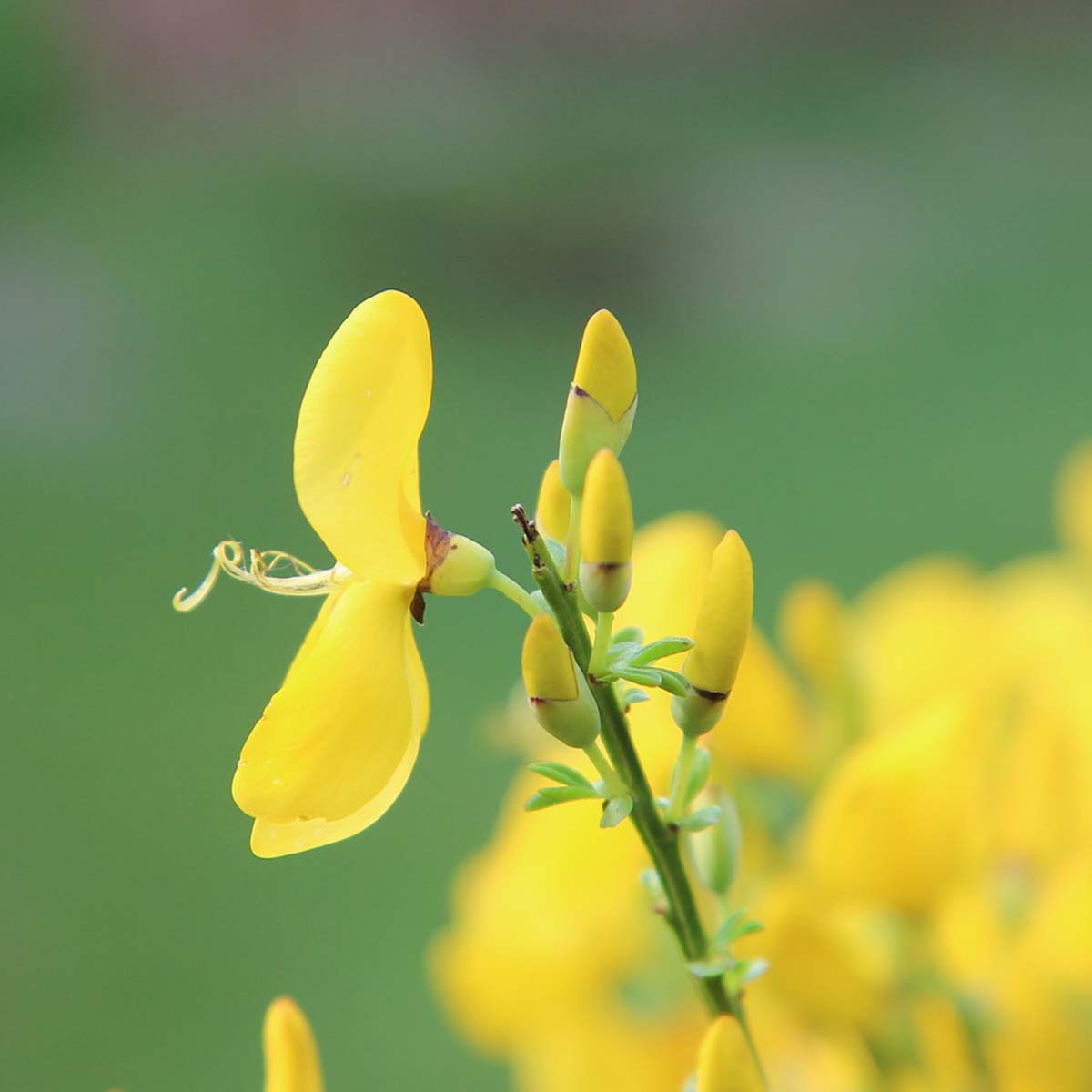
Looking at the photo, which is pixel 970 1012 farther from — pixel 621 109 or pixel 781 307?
pixel 621 109

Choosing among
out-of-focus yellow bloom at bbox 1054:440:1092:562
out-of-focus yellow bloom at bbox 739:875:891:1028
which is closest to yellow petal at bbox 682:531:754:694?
out-of-focus yellow bloom at bbox 739:875:891:1028

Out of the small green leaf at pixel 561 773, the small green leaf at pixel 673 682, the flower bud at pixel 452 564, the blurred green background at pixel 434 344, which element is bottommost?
the small green leaf at pixel 561 773

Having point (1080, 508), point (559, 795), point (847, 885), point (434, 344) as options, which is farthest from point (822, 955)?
point (434, 344)

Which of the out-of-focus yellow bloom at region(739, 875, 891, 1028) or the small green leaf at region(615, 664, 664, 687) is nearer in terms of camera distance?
the small green leaf at region(615, 664, 664, 687)

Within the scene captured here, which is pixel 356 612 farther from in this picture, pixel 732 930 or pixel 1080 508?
pixel 1080 508

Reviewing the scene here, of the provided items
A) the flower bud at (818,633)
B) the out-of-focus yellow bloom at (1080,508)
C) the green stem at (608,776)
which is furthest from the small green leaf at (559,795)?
the out-of-focus yellow bloom at (1080,508)

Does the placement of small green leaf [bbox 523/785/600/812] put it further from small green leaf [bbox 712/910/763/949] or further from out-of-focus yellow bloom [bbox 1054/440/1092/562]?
out-of-focus yellow bloom [bbox 1054/440/1092/562]

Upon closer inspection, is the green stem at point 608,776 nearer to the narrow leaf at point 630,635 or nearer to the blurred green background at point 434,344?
the narrow leaf at point 630,635
